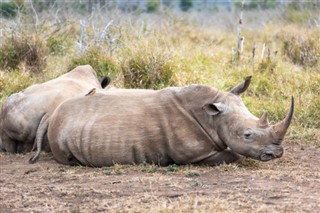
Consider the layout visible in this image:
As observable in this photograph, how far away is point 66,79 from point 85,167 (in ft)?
6.55

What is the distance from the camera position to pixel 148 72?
1281cm

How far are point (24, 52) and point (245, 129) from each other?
22.6 ft

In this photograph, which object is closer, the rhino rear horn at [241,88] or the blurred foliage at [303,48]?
the rhino rear horn at [241,88]

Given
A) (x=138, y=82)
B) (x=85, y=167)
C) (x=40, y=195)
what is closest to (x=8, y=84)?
(x=138, y=82)

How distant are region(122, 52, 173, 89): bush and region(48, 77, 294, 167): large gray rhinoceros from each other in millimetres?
3551

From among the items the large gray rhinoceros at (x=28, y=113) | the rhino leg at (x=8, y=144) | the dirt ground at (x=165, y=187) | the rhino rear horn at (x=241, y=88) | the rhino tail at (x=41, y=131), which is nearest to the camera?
the dirt ground at (x=165, y=187)

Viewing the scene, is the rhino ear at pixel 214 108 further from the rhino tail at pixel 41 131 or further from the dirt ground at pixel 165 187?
the rhino tail at pixel 41 131

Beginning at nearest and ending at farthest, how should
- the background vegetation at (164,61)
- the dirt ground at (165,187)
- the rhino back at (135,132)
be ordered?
the dirt ground at (165,187) < the rhino back at (135,132) < the background vegetation at (164,61)

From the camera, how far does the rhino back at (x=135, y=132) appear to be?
8.80m

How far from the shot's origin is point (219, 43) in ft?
64.6

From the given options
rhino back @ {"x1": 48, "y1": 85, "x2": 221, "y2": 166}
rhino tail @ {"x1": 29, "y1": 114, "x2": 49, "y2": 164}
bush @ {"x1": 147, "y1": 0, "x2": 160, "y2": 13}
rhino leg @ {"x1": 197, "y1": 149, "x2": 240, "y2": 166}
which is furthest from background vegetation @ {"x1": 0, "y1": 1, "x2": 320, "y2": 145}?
bush @ {"x1": 147, "y1": 0, "x2": 160, "y2": 13}

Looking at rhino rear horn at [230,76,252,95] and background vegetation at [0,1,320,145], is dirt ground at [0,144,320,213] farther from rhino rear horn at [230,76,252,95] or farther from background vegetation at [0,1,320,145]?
background vegetation at [0,1,320,145]

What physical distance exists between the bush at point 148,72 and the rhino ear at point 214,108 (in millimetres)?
3873

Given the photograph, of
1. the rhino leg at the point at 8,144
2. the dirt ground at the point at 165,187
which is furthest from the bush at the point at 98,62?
the dirt ground at the point at 165,187
